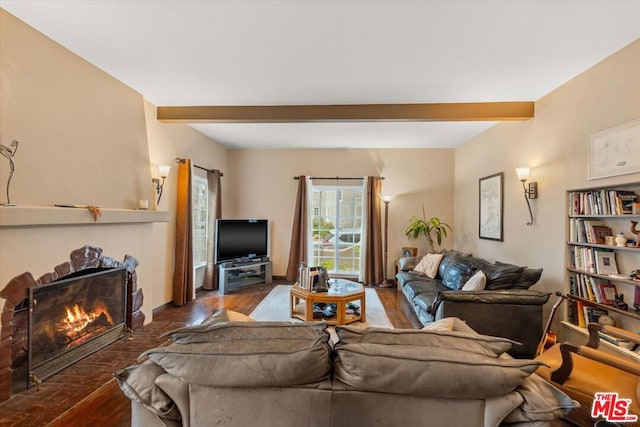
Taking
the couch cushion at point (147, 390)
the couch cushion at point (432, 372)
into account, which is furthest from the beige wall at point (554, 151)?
the couch cushion at point (147, 390)

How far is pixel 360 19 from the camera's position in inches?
78.1

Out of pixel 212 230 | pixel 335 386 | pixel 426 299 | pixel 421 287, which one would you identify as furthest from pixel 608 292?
pixel 212 230

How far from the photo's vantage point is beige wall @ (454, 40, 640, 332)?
2303 millimetres

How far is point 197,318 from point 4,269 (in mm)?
2025

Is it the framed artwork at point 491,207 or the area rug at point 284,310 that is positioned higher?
the framed artwork at point 491,207

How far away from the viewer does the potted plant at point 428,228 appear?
516 cm

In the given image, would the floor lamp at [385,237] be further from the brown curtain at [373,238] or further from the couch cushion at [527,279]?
the couch cushion at [527,279]

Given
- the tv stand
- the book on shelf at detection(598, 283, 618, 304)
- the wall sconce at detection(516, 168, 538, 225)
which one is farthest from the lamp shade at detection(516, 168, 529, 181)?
the tv stand

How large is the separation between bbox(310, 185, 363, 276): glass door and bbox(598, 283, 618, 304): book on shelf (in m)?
3.68

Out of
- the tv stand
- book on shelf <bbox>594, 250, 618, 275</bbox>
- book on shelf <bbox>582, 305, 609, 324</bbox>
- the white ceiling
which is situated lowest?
the tv stand

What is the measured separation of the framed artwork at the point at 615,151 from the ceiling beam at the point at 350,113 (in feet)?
3.35

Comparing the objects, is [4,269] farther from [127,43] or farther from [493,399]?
[493,399]

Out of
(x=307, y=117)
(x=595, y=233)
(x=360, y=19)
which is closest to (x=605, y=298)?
(x=595, y=233)

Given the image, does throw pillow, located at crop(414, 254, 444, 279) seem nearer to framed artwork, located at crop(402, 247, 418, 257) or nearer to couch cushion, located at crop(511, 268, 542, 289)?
framed artwork, located at crop(402, 247, 418, 257)
